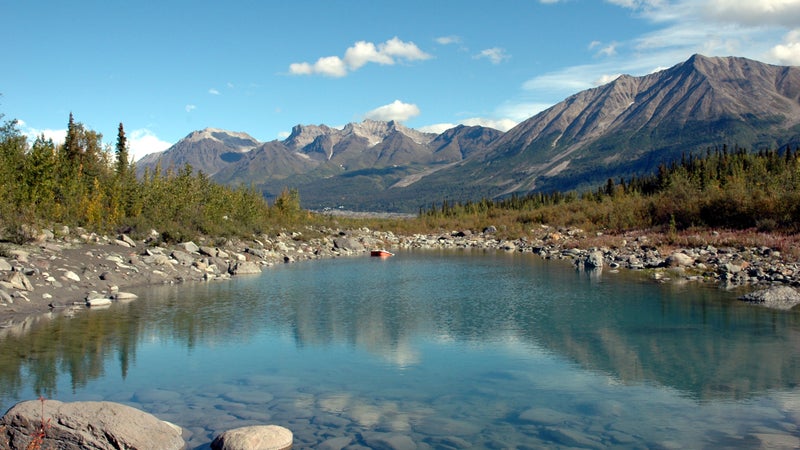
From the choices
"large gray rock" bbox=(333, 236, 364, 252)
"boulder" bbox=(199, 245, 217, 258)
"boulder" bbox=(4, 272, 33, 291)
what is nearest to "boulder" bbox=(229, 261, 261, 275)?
"boulder" bbox=(199, 245, 217, 258)

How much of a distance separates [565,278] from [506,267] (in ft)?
33.3

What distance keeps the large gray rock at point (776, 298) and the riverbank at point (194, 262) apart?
5.20 meters

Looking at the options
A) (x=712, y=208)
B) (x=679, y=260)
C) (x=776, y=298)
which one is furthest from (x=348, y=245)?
(x=776, y=298)

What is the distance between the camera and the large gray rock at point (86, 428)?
1065 cm

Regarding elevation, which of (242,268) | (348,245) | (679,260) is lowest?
(242,268)

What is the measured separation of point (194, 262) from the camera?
1609 inches

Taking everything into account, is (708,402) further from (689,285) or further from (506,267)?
(506,267)

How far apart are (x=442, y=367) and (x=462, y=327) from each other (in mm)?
6542

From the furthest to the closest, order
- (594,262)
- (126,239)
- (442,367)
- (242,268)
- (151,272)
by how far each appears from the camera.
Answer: (594,262)
(242,268)
(126,239)
(151,272)
(442,367)

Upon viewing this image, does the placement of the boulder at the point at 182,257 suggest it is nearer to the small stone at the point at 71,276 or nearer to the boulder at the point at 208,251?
the boulder at the point at 208,251

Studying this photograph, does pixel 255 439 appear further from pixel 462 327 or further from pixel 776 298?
pixel 776 298

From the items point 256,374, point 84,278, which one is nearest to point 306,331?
point 256,374

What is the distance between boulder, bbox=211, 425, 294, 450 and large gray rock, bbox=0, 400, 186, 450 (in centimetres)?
104

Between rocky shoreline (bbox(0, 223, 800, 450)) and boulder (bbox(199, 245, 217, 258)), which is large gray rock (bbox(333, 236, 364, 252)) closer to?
rocky shoreline (bbox(0, 223, 800, 450))
